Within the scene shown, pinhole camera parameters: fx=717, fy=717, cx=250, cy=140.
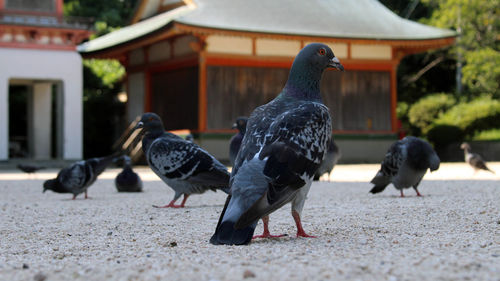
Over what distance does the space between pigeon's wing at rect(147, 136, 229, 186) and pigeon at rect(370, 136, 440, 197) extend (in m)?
2.20

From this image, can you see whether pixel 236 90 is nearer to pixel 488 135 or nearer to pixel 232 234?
pixel 488 135

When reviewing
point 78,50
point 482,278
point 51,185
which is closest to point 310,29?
point 78,50

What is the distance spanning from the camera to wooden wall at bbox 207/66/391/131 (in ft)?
69.2

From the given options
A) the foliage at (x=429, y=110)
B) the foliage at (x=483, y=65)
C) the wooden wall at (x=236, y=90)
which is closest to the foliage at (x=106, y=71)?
the wooden wall at (x=236, y=90)

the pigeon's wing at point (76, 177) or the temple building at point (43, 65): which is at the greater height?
the temple building at point (43, 65)

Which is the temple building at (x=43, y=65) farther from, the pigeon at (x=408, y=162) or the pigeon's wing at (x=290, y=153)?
the pigeon's wing at (x=290, y=153)

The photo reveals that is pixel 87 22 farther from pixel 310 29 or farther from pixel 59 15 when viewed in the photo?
pixel 310 29

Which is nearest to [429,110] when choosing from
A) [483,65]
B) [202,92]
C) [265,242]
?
[483,65]

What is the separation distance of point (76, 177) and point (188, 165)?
2.48 m

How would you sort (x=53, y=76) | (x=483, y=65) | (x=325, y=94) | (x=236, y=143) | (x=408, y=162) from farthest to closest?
(x=483, y=65) < (x=325, y=94) < (x=53, y=76) < (x=236, y=143) < (x=408, y=162)

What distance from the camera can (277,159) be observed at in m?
Result: 4.36

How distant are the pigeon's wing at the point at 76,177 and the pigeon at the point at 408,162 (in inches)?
148

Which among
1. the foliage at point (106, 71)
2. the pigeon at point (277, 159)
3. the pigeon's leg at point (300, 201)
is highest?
the foliage at point (106, 71)

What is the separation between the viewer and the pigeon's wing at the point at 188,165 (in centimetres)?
726
